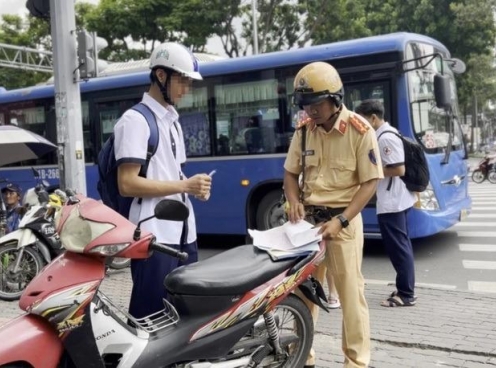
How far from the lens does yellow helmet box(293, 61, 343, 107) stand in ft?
10.5

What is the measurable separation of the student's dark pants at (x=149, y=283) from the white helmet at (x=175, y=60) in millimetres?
991

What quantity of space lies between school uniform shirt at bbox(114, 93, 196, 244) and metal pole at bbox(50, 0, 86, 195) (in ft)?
13.0

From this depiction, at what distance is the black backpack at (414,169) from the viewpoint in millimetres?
5230

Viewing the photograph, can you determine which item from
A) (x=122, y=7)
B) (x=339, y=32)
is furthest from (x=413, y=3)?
(x=122, y=7)

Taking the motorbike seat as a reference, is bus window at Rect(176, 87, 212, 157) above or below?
above

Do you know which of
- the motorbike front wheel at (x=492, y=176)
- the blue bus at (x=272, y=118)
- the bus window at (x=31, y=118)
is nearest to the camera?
the blue bus at (x=272, y=118)

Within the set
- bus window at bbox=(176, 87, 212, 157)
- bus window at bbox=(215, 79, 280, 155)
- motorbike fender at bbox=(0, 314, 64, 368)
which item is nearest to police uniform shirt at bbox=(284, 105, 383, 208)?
motorbike fender at bbox=(0, 314, 64, 368)

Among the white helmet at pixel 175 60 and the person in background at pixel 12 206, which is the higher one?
the white helmet at pixel 175 60

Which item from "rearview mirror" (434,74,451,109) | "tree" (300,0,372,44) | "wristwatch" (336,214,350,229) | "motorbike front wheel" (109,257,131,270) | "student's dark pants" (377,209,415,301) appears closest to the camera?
"motorbike front wheel" (109,257,131,270)

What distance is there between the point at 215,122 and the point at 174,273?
5.73 m

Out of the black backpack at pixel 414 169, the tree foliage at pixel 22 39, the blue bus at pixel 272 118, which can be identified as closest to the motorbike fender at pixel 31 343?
the black backpack at pixel 414 169

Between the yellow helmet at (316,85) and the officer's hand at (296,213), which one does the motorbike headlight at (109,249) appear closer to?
the officer's hand at (296,213)

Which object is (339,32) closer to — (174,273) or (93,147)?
(93,147)

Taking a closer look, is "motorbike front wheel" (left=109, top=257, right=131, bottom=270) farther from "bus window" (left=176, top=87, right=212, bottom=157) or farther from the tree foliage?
the tree foliage
